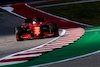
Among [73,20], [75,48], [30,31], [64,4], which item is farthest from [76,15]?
[75,48]

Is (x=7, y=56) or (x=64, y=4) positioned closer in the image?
(x=7, y=56)

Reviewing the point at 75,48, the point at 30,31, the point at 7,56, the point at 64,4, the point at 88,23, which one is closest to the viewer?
the point at 7,56

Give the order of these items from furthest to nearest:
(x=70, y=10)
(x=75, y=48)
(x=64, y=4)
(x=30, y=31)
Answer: (x=64, y=4)
(x=70, y=10)
(x=30, y=31)
(x=75, y=48)

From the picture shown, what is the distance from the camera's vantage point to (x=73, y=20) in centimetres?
2306

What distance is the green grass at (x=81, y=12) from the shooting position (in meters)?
23.4

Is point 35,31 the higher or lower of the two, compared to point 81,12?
lower

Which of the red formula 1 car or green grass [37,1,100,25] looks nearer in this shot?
the red formula 1 car

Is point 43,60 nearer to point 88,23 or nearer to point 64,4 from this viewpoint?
point 88,23

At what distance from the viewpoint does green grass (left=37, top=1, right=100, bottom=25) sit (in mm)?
23350

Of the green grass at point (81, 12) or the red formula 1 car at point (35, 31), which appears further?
the green grass at point (81, 12)

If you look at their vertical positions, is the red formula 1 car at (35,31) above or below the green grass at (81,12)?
below

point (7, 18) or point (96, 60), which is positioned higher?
point (7, 18)

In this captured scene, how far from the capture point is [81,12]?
86.0 ft

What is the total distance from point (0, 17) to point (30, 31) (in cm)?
1085
